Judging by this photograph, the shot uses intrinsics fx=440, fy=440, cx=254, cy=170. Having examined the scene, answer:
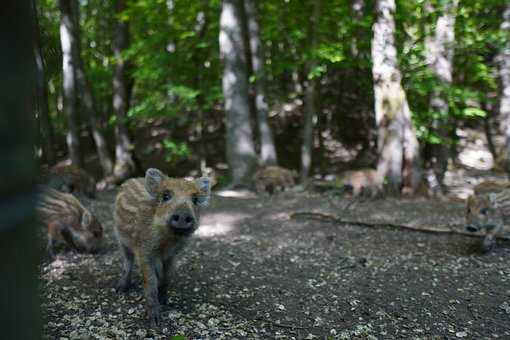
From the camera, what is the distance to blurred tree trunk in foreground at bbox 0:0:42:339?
774 mm

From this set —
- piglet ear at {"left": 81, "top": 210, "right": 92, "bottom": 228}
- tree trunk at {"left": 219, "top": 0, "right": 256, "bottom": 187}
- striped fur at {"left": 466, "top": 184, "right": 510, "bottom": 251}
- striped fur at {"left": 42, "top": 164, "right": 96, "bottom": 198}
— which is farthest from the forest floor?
tree trunk at {"left": 219, "top": 0, "right": 256, "bottom": 187}

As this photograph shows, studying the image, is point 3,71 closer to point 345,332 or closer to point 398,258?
point 345,332

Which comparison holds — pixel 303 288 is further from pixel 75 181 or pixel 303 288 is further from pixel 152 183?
pixel 75 181

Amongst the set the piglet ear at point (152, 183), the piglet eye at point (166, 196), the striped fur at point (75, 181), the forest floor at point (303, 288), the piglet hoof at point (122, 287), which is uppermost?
the piglet ear at point (152, 183)

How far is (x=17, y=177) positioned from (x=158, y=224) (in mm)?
2622

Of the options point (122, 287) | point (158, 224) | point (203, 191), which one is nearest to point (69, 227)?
point (122, 287)

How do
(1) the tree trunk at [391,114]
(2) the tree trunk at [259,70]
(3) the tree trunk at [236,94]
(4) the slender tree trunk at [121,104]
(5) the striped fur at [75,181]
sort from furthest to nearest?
(4) the slender tree trunk at [121,104] < (2) the tree trunk at [259,70] < (3) the tree trunk at [236,94] < (5) the striped fur at [75,181] < (1) the tree trunk at [391,114]

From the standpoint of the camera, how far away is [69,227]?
5.13 metres

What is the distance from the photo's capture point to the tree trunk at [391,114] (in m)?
8.41

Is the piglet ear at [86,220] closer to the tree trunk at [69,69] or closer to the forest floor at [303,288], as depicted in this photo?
the forest floor at [303,288]

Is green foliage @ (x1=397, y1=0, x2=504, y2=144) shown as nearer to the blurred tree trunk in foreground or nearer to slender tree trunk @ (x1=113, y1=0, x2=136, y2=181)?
slender tree trunk @ (x1=113, y1=0, x2=136, y2=181)

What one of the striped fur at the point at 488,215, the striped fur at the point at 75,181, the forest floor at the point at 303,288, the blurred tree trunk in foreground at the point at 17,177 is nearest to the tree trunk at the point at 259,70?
the striped fur at the point at 75,181

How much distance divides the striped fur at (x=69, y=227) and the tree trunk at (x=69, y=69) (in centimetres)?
618

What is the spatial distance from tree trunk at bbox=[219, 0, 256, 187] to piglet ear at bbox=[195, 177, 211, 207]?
21.2 feet
